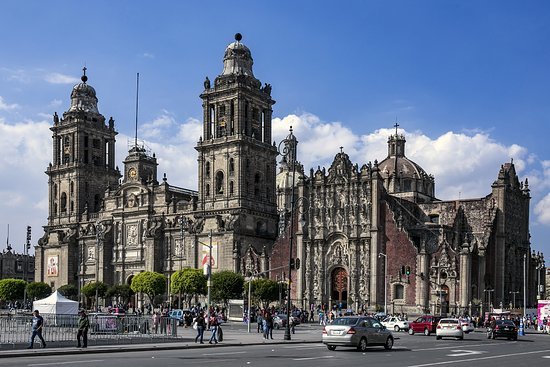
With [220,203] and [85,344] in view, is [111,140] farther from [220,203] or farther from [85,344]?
[85,344]

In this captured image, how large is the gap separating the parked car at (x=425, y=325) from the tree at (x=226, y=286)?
32258 millimetres

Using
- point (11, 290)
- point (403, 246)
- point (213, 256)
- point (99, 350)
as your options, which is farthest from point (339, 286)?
point (99, 350)

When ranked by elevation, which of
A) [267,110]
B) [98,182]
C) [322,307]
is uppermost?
[267,110]

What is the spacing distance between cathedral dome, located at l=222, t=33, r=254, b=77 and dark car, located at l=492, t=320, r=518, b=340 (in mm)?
59587

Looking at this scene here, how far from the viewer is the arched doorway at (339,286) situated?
9288 cm

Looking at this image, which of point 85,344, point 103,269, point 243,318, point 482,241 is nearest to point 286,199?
point 103,269

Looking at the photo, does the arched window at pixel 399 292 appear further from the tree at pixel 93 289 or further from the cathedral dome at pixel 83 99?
the cathedral dome at pixel 83 99

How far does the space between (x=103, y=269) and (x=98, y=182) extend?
15215 mm

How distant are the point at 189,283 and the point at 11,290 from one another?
3602cm

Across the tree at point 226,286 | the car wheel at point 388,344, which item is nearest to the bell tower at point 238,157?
the tree at point 226,286

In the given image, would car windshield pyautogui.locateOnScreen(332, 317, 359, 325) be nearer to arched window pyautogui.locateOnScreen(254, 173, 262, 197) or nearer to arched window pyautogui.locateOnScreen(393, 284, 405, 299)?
arched window pyautogui.locateOnScreen(393, 284, 405, 299)

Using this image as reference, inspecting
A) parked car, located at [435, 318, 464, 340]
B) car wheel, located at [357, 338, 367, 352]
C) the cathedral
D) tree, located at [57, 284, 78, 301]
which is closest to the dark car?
parked car, located at [435, 318, 464, 340]

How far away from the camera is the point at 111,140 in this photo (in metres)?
125

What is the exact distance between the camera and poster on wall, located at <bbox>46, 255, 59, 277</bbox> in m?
119
